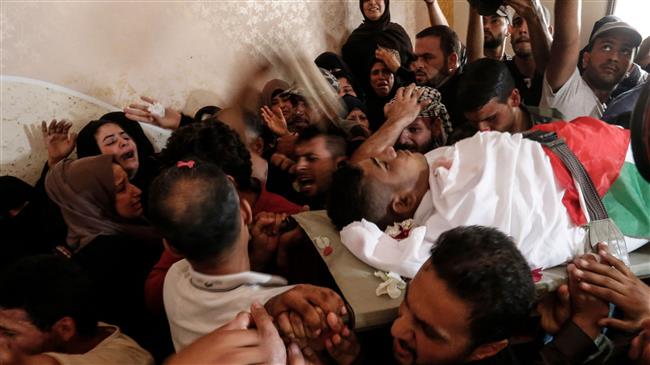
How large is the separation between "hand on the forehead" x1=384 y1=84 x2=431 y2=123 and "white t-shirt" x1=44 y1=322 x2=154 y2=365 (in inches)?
54.8

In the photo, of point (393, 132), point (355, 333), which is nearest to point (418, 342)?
point (355, 333)

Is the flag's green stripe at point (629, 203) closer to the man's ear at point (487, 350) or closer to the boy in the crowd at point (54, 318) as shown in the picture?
the man's ear at point (487, 350)

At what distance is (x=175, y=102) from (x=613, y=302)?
2.95m

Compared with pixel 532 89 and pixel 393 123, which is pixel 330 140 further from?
pixel 532 89

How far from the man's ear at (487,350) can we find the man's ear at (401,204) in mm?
562

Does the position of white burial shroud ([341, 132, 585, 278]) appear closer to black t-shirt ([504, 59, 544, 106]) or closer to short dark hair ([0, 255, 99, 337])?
short dark hair ([0, 255, 99, 337])

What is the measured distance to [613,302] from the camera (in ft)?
3.47

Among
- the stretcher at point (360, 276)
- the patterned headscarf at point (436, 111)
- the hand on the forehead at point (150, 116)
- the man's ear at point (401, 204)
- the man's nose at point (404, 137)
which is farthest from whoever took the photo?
the hand on the forehead at point (150, 116)

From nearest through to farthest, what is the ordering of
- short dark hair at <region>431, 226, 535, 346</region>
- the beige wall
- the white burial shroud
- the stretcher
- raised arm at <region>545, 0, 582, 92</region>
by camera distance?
short dark hair at <region>431, 226, 535, 346</region> < the stretcher < the white burial shroud < raised arm at <region>545, 0, 582, 92</region> < the beige wall

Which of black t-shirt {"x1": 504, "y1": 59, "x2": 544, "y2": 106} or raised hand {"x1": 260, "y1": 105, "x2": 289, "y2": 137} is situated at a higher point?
black t-shirt {"x1": 504, "y1": 59, "x2": 544, "y2": 106}

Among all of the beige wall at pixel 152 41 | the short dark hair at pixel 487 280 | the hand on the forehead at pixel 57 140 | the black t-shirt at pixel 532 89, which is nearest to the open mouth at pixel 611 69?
the black t-shirt at pixel 532 89

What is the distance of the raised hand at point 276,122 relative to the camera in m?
2.53

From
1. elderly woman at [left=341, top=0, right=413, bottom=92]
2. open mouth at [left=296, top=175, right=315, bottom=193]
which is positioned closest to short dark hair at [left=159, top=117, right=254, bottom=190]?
open mouth at [left=296, top=175, right=315, bottom=193]

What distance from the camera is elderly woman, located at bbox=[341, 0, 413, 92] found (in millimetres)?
3410
